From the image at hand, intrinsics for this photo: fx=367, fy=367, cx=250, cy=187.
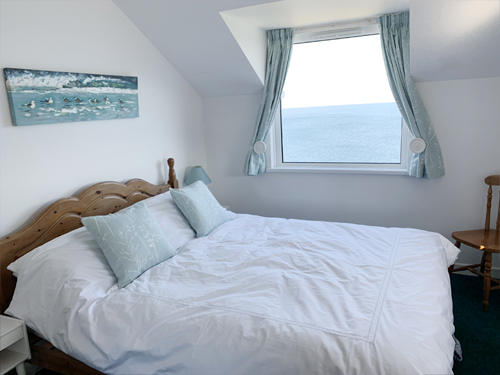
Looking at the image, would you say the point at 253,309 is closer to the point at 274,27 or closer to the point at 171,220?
the point at 171,220

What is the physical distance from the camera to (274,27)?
11.0 ft

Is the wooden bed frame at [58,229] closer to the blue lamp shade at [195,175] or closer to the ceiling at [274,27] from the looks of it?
the blue lamp shade at [195,175]

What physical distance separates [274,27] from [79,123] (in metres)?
1.92

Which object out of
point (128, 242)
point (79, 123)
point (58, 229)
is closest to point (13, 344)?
point (58, 229)

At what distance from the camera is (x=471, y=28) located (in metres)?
2.50

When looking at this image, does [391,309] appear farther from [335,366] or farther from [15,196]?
[15,196]

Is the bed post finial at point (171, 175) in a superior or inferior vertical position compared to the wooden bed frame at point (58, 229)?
superior

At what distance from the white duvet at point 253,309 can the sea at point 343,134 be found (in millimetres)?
1246

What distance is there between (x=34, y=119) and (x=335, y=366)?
208 cm

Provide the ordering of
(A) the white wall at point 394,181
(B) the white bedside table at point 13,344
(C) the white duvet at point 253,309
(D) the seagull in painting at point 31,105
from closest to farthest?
(C) the white duvet at point 253,309, (B) the white bedside table at point 13,344, (D) the seagull in painting at point 31,105, (A) the white wall at point 394,181

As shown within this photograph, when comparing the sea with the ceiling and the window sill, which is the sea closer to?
the window sill

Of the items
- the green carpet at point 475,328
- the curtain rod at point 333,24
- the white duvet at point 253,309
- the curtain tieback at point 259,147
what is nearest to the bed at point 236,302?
the white duvet at point 253,309

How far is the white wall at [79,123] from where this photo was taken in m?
2.09

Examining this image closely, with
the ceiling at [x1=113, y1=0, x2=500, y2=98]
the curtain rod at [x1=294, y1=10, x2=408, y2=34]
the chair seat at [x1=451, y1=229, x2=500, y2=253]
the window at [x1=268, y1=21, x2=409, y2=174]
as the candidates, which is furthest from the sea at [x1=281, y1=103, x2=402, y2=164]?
the chair seat at [x1=451, y1=229, x2=500, y2=253]
